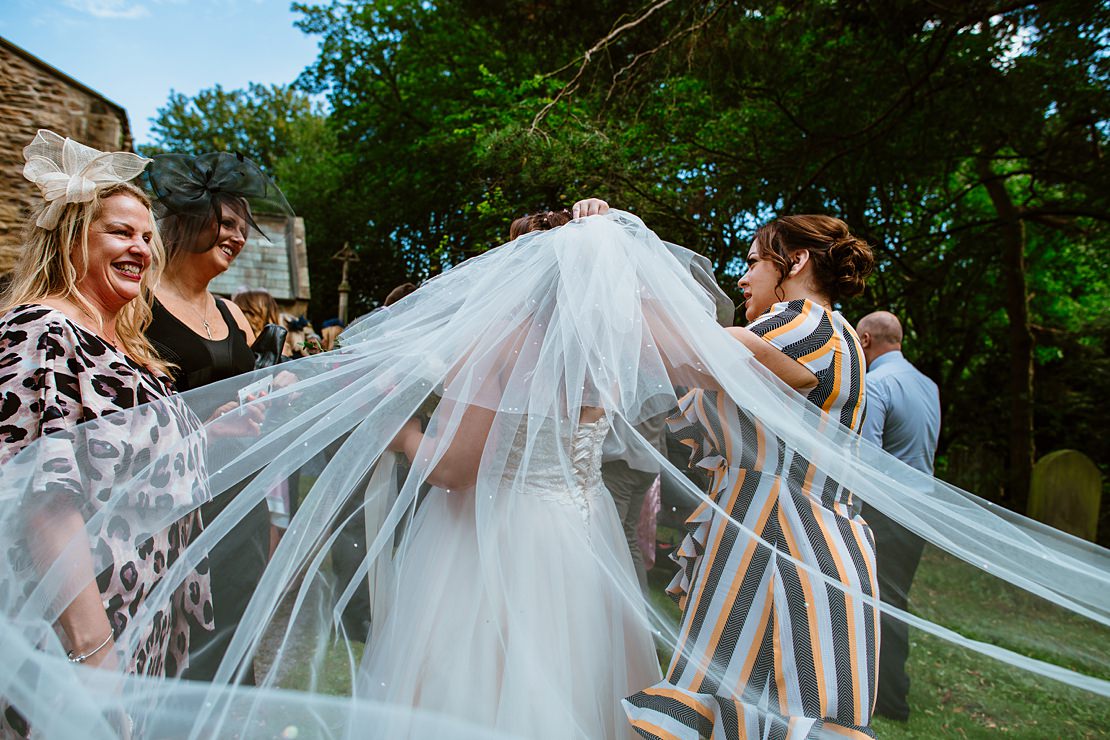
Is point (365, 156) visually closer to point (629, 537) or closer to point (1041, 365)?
point (1041, 365)

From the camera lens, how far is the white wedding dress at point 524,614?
177 cm

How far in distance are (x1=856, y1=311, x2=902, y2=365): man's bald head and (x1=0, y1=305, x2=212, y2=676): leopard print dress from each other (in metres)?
3.86

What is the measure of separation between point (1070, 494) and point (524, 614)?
6.65 m

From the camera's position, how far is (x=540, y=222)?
7.35 ft

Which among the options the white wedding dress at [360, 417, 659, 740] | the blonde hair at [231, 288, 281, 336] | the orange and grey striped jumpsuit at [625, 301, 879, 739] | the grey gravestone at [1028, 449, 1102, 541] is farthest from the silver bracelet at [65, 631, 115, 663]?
the grey gravestone at [1028, 449, 1102, 541]

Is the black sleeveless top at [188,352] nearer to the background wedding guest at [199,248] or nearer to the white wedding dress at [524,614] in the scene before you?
the background wedding guest at [199,248]

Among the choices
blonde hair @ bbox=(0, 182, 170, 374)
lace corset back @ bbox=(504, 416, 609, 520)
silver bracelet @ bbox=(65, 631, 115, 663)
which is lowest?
silver bracelet @ bbox=(65, 631, 115, 663)

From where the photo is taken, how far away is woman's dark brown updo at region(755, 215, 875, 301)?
211 centimetres

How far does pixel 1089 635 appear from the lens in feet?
5.12

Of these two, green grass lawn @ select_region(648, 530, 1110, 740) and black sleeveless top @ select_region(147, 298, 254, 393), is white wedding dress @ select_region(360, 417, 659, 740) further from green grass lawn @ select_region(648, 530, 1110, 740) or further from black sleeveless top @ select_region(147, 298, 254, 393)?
black sleeveless top @ select_region(147, 298, 254, 393)

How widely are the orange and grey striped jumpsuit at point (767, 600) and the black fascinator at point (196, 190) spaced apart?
5.64 feet

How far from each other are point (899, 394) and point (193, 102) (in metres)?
38.4

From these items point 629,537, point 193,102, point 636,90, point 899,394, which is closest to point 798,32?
point 636,90

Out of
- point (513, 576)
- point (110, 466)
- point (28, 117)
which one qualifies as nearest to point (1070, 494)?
point (513, 576)
